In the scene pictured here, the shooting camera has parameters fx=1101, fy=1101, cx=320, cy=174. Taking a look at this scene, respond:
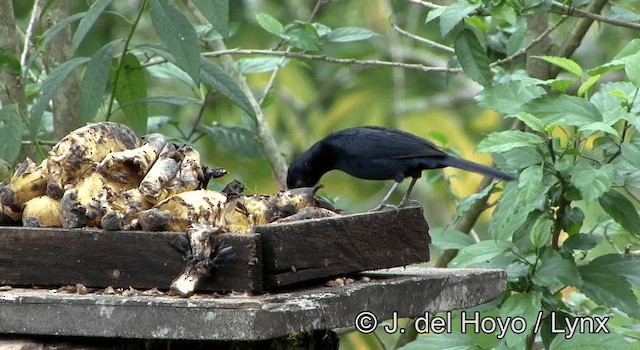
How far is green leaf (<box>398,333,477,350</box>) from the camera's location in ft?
10.2

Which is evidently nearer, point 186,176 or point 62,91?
point 186,176

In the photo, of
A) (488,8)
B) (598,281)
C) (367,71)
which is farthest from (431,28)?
(598,281)

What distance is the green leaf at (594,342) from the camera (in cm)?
295

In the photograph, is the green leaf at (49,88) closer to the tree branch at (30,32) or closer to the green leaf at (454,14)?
the tree branch at (30,32)

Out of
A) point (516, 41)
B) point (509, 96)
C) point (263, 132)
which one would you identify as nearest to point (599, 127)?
point (509, 96)

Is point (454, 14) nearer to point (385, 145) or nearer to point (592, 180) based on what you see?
point (385, 145)

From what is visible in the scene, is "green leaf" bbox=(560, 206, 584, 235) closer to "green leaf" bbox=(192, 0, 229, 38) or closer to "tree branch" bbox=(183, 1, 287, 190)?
"green leaf" bbox=(192, 0, 229, 38)

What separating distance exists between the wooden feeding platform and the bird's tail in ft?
2.95

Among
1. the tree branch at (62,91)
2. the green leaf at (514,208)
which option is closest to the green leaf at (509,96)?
the green leaf at (514,208)

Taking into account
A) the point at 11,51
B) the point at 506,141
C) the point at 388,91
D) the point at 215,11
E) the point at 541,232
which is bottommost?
the point at 388,91

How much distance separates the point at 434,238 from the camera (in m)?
3.61

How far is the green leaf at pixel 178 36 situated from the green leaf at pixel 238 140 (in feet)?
4.01

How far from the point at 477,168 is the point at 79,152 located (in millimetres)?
1524

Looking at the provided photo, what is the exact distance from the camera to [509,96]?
124 inches
